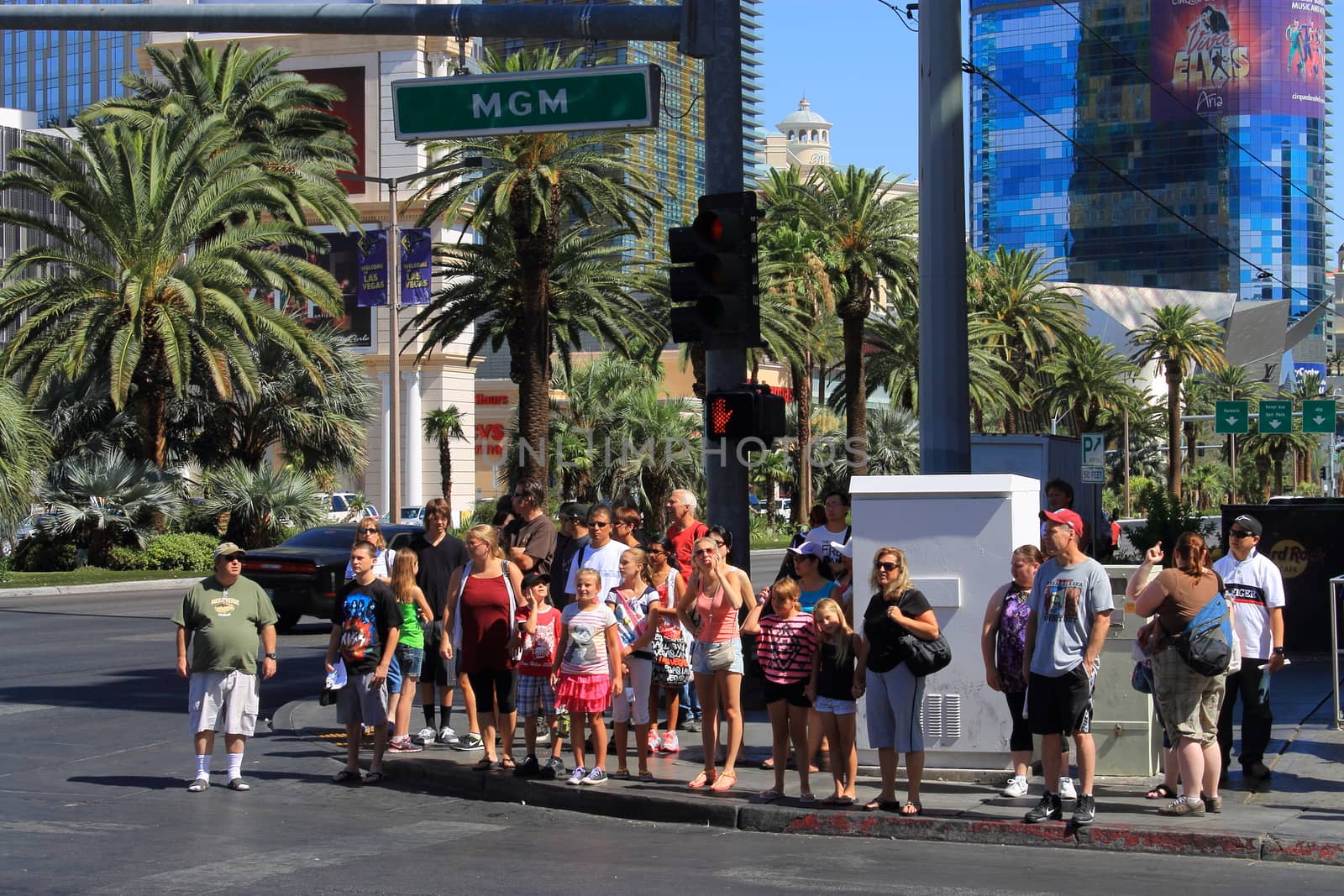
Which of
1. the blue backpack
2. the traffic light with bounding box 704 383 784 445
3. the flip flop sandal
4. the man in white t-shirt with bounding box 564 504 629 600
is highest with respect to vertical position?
the traffic light with bounding box 704 383 784 445

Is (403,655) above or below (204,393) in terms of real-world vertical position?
below

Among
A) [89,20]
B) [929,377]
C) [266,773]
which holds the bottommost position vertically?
[266,773]

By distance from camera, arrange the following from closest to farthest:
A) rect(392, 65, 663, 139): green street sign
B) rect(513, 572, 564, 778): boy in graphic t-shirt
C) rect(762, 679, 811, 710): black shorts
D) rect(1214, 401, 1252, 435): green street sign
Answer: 1. rect(762, 679, 811, 710): black shorts
2. rect(513, 572, 564, 778): boy in graphic t-shirt
3. rect(392, 65, 663, 139): green street sign
4. rect(1214, 401, 1252, 435): green street sign

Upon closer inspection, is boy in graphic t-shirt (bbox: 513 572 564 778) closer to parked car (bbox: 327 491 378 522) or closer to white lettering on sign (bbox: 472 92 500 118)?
white lettering on sign (bbox: 472 92 500 118)

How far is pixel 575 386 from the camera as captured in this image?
52812 millimetres

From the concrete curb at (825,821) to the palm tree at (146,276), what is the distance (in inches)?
931

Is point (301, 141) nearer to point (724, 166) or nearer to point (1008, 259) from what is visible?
point (1008, 259)

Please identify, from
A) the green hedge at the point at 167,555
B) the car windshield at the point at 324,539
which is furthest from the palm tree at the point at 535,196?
the green hedge at the point at 167,555

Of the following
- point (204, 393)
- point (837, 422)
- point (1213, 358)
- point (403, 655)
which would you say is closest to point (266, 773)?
point (403, 655)

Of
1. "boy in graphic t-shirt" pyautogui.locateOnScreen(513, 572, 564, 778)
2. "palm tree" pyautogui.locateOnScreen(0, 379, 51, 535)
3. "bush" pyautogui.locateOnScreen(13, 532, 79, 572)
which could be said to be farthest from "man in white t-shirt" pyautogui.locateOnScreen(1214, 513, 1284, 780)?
"bush" pyautogui.locateOnScreen(13, 532, 79, 572)

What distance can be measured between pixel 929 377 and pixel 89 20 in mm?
7305

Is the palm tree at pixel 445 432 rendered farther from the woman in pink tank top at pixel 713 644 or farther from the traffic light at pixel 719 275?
the woman in pink tank top at pixel 713 644

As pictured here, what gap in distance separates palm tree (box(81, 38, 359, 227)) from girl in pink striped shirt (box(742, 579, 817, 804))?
31620mm

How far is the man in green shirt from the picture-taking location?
32.4ft
